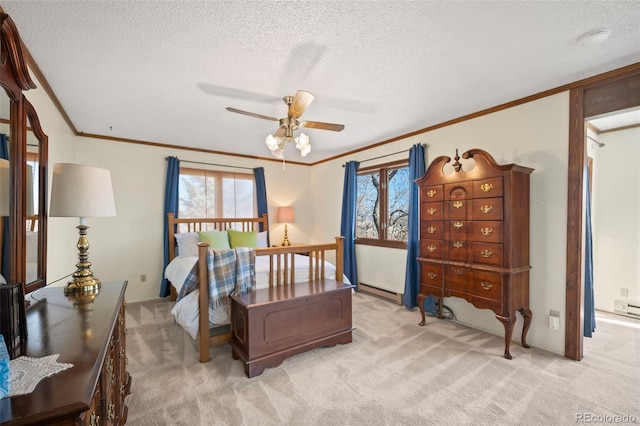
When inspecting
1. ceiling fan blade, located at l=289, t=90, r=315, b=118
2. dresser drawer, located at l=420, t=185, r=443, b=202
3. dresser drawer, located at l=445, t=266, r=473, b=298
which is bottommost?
dresser drawer, located at l=445, t=266, r=473, b=298

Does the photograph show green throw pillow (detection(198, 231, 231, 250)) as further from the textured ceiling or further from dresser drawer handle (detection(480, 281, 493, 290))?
dresser drawer handle (detection(480, 281, 493, 290))

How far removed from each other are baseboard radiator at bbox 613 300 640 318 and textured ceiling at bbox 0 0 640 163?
9.64 feet

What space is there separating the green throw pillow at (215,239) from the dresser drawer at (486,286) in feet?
10.2

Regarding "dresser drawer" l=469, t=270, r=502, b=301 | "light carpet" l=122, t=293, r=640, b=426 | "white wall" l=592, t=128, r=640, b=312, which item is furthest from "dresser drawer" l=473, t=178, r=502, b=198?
"white wall" l=592, t=128, r=640, b=312

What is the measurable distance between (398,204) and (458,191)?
4.51ft

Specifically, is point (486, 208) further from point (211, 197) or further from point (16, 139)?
point (211, 197)

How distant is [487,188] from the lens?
2.67m

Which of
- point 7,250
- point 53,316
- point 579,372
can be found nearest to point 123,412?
point 53,316

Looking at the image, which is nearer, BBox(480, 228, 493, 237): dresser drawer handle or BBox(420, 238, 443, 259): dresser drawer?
BBox(480, 228, 493, 237): dresser drawer handle

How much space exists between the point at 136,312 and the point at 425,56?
4.29 metres

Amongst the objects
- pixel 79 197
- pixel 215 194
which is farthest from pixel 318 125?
pixel 215 194

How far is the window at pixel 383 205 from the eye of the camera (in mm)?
4188

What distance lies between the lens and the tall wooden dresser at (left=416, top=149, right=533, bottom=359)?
2535mm

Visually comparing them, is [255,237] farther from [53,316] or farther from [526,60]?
[526,60]
